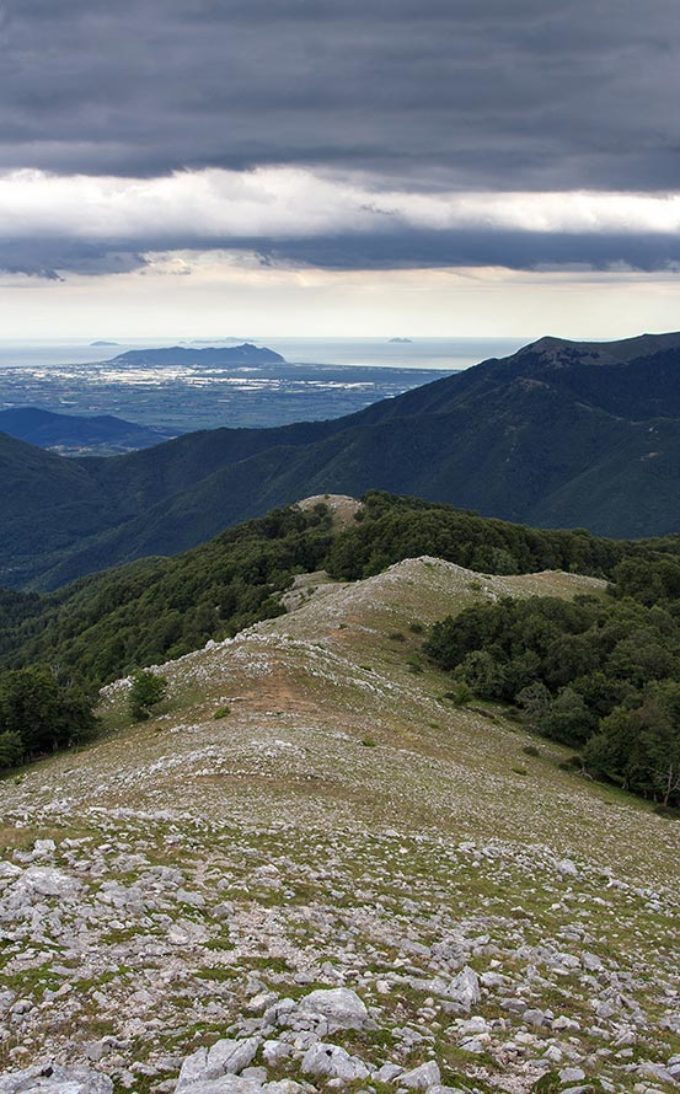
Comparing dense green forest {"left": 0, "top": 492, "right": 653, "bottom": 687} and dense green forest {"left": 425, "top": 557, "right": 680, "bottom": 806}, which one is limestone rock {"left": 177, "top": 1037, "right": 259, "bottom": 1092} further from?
dense green forest {"left": 0, "top": 492, "right": 653, "bottom": 687}

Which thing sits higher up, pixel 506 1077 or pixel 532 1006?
pixel 506 1077

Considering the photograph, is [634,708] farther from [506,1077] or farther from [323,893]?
[506,1077]

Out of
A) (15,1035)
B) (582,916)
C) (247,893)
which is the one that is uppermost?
(15,1035)

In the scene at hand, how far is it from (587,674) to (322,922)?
50.0 m

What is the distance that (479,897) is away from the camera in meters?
20.1

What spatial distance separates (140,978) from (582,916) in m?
12.1

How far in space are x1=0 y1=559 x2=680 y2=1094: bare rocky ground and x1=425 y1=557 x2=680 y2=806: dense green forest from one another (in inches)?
349

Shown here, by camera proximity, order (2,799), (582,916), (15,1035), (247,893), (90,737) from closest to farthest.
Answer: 1. (15,1035)
2. (247,893)
3. (582,916)
4. (2,799)
5. (90,737)

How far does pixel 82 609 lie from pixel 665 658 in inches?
5117

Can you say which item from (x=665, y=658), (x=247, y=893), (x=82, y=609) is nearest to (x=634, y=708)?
(x=665, y=658)

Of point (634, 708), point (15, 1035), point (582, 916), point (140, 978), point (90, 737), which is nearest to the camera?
point (15, 1035)

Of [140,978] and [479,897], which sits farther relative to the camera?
[479,897]

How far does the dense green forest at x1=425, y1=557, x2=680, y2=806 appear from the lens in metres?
47.7

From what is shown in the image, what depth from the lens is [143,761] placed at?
33.3 metres
